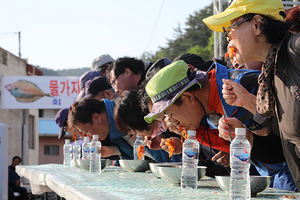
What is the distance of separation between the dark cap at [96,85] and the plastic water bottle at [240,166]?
2918mm

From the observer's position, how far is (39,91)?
9.88 meters

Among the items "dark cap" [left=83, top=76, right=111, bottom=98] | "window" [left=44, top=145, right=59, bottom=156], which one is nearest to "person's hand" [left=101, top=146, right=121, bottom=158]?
"dark cap" [left=83, top=76, right=111, bottom=98]

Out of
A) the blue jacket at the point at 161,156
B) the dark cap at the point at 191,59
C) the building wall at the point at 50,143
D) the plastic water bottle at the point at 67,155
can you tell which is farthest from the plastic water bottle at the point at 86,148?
the building wall at the point at 50,143

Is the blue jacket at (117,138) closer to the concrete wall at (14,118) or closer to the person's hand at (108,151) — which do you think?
the person's hand at (108,151)

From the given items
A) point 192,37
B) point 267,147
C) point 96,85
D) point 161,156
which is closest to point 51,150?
point 192,37

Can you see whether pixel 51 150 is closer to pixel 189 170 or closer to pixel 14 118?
pixel 14 118

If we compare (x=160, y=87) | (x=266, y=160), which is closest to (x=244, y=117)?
(x=266, y=160)

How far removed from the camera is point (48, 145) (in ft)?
87.7

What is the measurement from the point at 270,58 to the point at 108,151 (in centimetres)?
222

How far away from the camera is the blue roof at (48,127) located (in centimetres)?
2472

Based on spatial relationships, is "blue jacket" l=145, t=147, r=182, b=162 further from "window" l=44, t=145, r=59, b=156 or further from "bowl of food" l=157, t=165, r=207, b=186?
"window" l=44, t=145, r=59, b=156

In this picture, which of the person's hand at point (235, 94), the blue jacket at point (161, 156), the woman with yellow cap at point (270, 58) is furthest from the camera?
the blue jacket at point (161, 156)

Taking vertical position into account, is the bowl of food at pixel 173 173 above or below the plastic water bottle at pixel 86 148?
above

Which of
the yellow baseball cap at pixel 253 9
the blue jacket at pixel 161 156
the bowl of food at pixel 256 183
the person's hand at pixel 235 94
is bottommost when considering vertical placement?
the blue jacket at pixel 161 156
